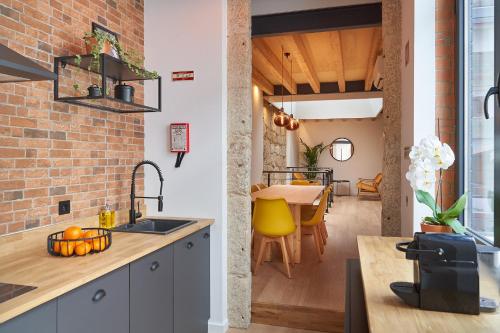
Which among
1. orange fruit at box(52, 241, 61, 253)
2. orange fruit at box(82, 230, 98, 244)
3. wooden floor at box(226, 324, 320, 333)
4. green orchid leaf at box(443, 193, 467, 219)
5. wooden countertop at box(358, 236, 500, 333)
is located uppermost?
green orchid leaf at box(443, 193, 467, 219)

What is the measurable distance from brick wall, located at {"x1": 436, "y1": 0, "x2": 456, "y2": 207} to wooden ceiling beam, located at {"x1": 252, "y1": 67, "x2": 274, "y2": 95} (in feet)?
14.6

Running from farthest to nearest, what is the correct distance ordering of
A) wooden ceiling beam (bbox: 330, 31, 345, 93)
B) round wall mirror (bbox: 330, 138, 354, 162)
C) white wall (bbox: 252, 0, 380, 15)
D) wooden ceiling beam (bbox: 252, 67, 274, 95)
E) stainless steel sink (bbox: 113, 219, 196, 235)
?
1. round wall mirror (bbox: 330, 138, 354, 162)
2. wooden ceiling beam (bbox: 252, 67, 274, 95)
3. wooden ceiling beam (bbox: 330, 31, 345, 93)
4. white wall (bbox: 252, 0, 380, 15)
5. stainless steel sink (bbox: 113, 219, 196, 235)

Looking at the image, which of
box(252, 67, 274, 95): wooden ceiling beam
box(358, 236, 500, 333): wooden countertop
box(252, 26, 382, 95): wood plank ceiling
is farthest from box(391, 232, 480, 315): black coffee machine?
box(252, 67, 274, 95): wooden ceiling beam

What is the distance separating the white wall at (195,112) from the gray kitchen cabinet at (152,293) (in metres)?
0.69

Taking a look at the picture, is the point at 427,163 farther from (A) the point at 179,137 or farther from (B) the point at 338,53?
(B) the point at 338,53

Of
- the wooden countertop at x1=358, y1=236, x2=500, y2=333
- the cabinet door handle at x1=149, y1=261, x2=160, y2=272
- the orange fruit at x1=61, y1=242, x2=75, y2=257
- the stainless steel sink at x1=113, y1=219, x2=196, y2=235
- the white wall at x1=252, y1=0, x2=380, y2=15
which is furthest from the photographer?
the white wall at x1=252, y1=0, x2=380, y2=15

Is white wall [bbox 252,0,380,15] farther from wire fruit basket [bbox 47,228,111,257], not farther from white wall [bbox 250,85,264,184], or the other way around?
white wall [bbox 250,85,264,184]

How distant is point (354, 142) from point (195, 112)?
10.5m

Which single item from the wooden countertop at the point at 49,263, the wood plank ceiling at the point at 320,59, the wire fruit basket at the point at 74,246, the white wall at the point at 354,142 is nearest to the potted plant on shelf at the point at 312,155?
the white wall at the point at 354,142

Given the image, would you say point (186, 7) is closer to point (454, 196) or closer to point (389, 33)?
point (389, 33)

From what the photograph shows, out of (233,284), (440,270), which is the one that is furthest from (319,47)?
(440,270)

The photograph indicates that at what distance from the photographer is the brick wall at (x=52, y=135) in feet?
6.02

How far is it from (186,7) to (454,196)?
2.45 metres

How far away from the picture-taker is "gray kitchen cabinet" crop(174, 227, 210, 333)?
234 centimetres
